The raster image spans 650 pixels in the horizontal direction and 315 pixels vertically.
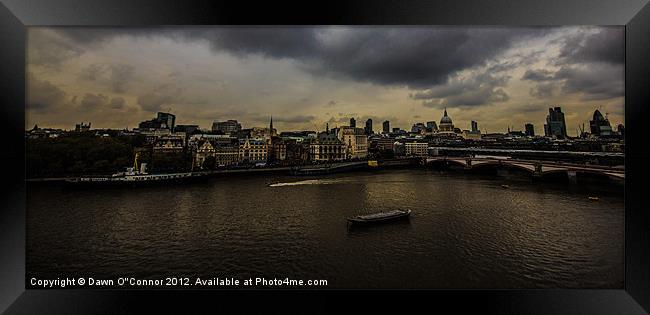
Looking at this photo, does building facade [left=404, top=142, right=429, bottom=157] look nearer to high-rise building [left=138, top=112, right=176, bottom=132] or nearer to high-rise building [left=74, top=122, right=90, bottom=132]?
high-rise building [left=138, top=112, right=176, bottom=132]

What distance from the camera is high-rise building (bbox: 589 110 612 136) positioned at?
2982 millimetres

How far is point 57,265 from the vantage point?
2744mm

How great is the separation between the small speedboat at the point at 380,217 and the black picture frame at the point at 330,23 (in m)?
1.02

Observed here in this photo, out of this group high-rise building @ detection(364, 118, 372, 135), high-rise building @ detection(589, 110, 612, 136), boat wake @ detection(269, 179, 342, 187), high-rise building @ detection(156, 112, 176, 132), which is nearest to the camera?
high-rise building @ detection(589, 110, 612, 136)

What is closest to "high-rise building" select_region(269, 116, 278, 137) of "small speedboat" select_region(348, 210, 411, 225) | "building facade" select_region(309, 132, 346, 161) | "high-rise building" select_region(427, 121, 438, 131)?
"building facade" select_region(309, 132, 346, 161)

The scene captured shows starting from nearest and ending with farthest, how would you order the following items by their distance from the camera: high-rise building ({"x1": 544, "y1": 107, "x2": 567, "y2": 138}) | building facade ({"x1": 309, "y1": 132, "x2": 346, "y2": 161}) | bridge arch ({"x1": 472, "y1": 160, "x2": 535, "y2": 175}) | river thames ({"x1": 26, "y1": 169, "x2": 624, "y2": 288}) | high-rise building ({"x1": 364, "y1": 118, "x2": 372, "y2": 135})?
river thames ({"x1": 26, "y1": 169, "x2": 624, "y2": 288}) → high-rise building ({"x1": 544, "y1": 107, "x2": 567, "y2": 138}) → high-rise building ({"x1": 364, "y1": 118, "x2": 372, "y2": 135}) → bridge arch ({"x1": 472, "y1": 160, "x2": 535, "y2": 175}) → building facade ({"x1": 309, "y1": 132, "x2": 346, "y2": 161})

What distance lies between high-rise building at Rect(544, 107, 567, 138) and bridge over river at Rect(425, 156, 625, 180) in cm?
60

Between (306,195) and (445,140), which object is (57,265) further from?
(445,140)

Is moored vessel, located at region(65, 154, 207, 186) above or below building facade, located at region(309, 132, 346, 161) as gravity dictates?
below

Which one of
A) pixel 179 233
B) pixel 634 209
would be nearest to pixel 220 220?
pixel 179 233

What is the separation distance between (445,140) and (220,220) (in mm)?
3288

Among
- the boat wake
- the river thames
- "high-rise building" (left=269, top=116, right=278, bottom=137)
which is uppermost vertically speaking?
"high-rise building" (left=269, top=116, right=278, bottom=137)

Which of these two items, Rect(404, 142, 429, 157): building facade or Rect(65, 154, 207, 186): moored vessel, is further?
Rect(404, 142, 429, 157): building facade

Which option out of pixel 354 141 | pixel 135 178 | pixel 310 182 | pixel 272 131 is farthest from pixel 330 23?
A: pixel 135 178
